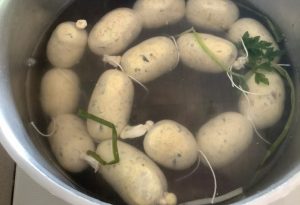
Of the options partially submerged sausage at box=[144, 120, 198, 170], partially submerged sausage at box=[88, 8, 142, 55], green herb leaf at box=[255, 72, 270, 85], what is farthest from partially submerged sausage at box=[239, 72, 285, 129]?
partially submerged sausage at box=[88, 8, 142, 55]

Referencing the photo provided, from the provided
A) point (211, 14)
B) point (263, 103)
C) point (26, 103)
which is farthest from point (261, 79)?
point (26, 103)

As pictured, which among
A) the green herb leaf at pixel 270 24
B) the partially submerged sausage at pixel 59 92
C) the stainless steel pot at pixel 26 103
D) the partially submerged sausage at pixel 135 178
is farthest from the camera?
the green herb leaf at pixel 270 24

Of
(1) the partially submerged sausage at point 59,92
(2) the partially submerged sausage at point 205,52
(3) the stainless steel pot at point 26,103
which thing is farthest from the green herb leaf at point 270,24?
(1) the partially submerged sausage at point 59,92

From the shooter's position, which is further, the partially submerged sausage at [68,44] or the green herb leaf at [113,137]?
the partially submerged sausage at [68,44]

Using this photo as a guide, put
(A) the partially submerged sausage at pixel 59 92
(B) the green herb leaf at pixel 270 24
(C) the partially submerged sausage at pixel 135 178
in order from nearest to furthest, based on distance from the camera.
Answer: (C) the partially submerged sausage at pixel 135 178, (A) the partially submerged sausage at pixel 59 92, (B) the green herb leaf at pixel 270 24

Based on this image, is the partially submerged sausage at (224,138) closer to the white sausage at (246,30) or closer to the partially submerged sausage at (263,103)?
the partially submerged sausage at (263,103)

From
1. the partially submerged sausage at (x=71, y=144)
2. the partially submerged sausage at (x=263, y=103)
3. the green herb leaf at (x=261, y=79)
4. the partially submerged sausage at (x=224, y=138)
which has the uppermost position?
the green herb leaf at (x=261, y=79)

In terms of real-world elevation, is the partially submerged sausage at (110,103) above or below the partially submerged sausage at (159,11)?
below

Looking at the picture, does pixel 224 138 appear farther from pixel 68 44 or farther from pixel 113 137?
pixel 68 44

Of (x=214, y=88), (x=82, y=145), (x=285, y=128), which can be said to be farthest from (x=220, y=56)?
(x=82, y=145)
